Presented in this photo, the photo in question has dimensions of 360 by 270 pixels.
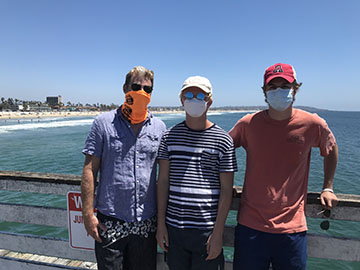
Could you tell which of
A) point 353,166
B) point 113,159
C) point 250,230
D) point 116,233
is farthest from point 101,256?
point 353,166

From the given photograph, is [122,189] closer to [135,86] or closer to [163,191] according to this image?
[163,191]

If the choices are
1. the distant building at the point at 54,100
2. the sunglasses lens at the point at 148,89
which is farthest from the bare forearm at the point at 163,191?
the distant building at the point at 54,100

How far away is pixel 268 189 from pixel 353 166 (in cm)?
2324

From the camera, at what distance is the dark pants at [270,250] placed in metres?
1.87

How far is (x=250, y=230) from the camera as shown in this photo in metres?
1.92

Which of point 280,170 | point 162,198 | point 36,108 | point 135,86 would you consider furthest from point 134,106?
point 36,108

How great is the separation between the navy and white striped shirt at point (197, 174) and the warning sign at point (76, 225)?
3.25 ft

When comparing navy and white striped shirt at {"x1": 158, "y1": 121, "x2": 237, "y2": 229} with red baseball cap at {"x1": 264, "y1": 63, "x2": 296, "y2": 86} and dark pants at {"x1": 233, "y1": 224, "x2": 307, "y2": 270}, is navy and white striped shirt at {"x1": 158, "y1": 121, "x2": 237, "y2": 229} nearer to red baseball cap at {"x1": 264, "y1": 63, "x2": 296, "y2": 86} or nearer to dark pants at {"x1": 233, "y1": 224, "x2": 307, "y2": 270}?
dark pants at {"x1": 233, "y1": 224, "x2": 307, "y2": 270}

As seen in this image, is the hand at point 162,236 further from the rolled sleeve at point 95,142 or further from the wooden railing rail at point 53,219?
the rolled sleeve at point 95,142

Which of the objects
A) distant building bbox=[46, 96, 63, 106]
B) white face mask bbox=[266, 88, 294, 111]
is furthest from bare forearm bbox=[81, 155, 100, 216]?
distant building bbox=[46, 96, 63, 106]

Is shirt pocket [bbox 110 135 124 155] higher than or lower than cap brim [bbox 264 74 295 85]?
lower

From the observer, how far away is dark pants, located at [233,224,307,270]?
187 centimetres

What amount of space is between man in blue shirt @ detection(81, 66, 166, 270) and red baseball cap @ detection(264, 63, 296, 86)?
42.8 inches

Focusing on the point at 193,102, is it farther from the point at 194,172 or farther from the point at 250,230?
the point at 250,230
